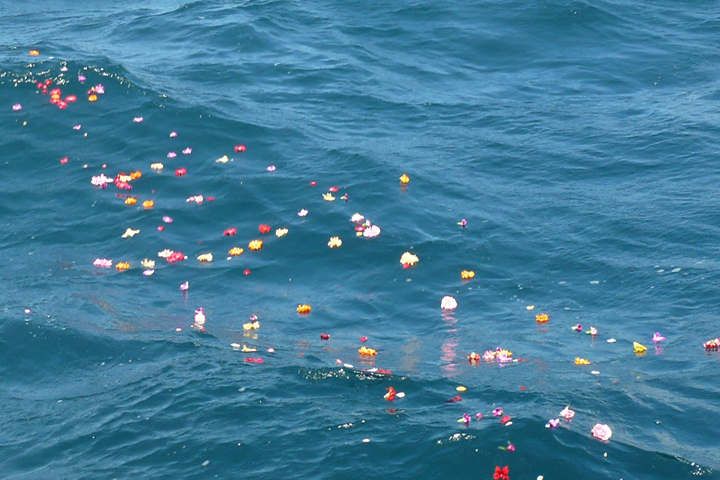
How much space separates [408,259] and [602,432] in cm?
670

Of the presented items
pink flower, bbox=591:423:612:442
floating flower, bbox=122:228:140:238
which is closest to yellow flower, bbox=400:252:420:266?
floating flower, bbox=122:228:140:238

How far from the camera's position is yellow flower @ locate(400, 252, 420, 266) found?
51.5 ft

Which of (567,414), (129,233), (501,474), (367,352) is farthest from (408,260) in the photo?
(501,474)

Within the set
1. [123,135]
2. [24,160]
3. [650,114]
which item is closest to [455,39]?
[650,114]

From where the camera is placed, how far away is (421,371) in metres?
11.8

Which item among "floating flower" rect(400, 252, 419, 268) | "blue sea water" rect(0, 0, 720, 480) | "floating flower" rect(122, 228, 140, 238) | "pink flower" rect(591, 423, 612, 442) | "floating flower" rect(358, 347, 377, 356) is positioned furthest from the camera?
"floating flower" rect(122, 228, 140, 238)

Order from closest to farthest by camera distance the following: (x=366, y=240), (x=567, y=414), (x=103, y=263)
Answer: (x=567, y=414), (x=103, y=263), (x=366, y=240)

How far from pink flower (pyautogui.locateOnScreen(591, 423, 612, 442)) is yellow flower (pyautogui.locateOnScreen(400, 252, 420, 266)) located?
6.54m

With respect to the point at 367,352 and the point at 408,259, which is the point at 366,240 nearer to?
the point at 408,259

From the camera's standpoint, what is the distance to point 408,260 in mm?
15719

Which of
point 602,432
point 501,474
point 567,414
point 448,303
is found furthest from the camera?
point 448,303

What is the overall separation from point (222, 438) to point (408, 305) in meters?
5.03

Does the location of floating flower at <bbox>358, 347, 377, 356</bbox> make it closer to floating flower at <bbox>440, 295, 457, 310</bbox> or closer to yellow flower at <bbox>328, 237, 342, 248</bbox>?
floating flower at <bbox>440, 295, 457, 310</bbox>

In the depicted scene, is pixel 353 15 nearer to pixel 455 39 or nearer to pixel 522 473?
pixel 455 39
